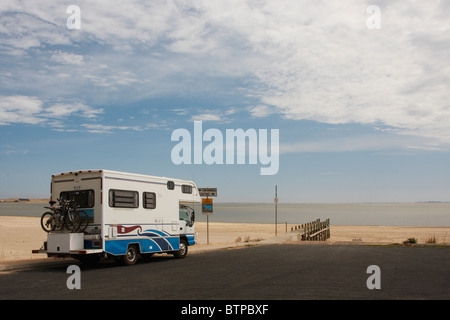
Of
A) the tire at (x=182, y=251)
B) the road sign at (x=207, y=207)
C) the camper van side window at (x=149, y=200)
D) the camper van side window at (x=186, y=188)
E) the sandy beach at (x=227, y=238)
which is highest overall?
the camper van side window at (x=186, y=188)

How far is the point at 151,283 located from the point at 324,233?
1258 inches

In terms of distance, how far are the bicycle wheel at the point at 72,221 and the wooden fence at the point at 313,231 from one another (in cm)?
2157

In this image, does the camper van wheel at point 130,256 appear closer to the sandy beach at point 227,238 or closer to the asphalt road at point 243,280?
the asphalt road at point 243,280

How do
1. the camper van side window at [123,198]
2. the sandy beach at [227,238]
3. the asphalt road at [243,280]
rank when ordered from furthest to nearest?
1. the sandy beach at [227,238]
2. the camper van side window at [123,198]
3. the asphalt road at [243,280]

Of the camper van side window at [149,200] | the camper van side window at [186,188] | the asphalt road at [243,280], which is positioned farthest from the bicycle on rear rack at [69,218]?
the camper van side window at [186,188]

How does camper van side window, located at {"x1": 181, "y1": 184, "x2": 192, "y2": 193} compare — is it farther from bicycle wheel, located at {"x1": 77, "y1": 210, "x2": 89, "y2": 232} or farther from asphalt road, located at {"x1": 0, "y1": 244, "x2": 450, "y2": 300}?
bicycle wheel, located at {"x1": 77, "y1": 210, "x2": 89, "y2": 232}

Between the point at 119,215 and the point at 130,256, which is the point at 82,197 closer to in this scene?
the point at 119,215

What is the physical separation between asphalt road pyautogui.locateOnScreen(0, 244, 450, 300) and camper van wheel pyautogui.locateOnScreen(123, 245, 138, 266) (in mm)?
389

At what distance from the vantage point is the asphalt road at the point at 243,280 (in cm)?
935

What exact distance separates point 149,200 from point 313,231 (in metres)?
22.2

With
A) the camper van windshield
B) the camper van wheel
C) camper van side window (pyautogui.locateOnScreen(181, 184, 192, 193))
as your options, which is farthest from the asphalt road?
camper van side window (pyautogui.locateOnScreen(181, 184, 192, 193))
